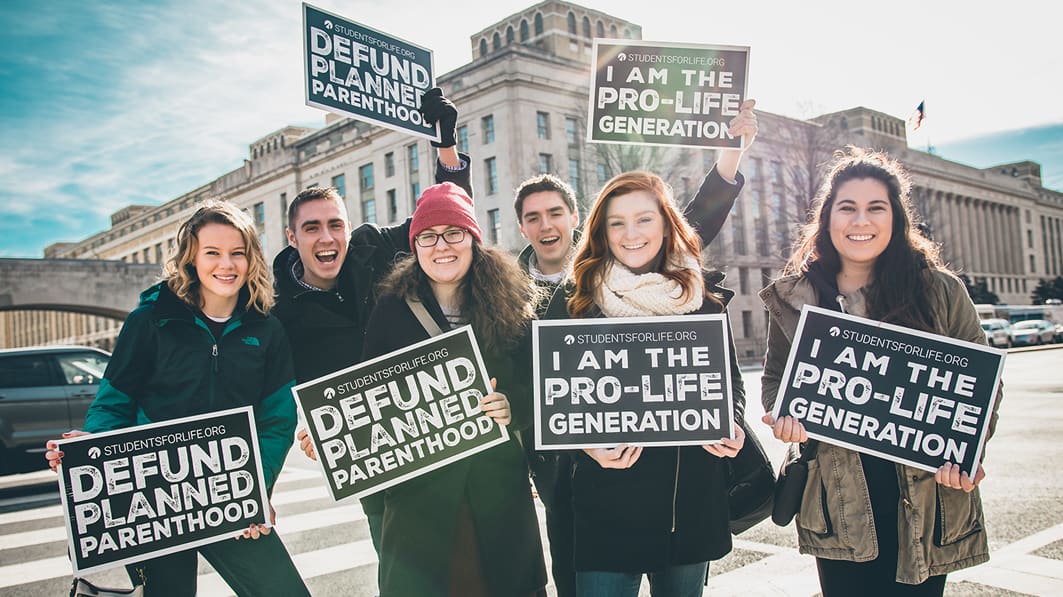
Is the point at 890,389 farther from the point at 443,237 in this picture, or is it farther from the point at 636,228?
the point at 443,237

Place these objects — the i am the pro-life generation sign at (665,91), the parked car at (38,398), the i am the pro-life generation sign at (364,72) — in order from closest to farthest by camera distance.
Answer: the i am the pro-life generation sign at (665,91)
the i am the pro-life generation sign at (364,72)
the parked car at (38,398)

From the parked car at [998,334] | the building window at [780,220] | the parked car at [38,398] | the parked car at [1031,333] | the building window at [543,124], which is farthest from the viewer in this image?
the building window at [780,220]

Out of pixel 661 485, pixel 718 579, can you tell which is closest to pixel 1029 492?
pixel 718 579

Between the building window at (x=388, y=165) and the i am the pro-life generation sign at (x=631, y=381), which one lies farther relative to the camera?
the building window at (x=388, y=165)

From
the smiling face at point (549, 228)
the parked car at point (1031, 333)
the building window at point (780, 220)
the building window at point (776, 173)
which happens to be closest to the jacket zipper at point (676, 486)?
the smiling face at point (549, 228)

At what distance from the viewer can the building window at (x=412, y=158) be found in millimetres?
49275

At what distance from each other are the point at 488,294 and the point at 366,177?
52.9 m

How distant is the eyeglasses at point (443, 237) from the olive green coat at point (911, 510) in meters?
1.46

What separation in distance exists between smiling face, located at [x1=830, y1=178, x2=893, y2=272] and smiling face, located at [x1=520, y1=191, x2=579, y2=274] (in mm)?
1882

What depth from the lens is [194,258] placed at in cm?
314

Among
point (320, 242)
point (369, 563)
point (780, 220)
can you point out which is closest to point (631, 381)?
point (320, 242)

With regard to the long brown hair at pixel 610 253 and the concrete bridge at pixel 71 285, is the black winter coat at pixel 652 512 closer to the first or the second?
the long brown hair at pixel 610 253

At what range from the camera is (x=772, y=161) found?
55094 millimetres

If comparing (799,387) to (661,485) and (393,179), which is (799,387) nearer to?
(661,485)
